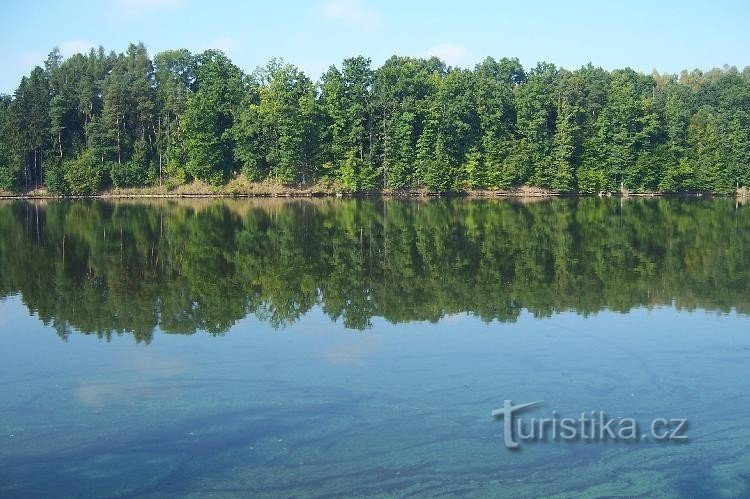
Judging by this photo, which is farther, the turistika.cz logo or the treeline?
the treeline

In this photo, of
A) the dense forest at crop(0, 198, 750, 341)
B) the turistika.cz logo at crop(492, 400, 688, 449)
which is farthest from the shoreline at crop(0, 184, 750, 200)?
the turistika.cz logo at crop(492, 400, 688, 449)

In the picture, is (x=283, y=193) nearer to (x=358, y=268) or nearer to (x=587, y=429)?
(x=358, y=268)

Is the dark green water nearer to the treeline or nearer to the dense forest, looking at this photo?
the dense forest

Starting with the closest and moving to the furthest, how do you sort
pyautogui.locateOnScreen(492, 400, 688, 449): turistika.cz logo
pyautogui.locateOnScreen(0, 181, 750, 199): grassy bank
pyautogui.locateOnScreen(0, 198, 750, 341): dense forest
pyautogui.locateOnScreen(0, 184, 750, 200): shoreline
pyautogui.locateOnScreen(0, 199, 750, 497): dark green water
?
pyautogui.locateOnScreen(0, 199, 750, 497): dark green water, pyautogui.locateOnScreen(492, 400, 688, 449): turistika.cz logo, pyautogui.locateOnScreen(0, 198, 750, 341): dense forest, pyautogui.locateOnScreen(0, 184, 750, 200): shoreline, pyautogui.locateOnScreen(0, 181, 750, 199): grassy bank

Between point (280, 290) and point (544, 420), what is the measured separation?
32.9 ft

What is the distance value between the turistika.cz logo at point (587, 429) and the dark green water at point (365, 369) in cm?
16

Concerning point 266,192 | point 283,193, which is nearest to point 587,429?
point 283,193

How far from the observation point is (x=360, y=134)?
67812 millimetres

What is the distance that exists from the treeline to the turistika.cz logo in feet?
188

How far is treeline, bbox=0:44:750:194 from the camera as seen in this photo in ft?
220

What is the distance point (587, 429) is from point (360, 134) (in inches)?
2380

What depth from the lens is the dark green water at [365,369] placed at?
25.8 ft

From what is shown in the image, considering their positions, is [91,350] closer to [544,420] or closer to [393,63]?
[544,420]

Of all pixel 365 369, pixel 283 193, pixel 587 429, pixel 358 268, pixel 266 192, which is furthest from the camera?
pixel 266 192
